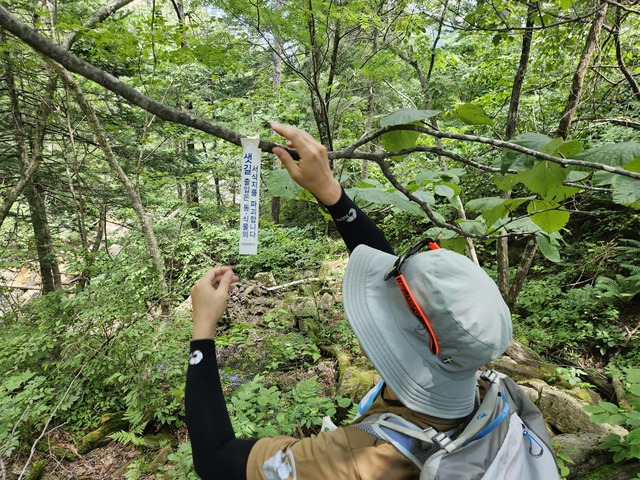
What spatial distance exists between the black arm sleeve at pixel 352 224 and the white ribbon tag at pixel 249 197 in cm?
32

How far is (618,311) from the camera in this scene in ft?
17.8

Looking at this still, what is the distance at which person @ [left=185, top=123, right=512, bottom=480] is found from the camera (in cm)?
80

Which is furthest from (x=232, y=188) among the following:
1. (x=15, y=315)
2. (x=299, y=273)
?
(x=15, y=315)

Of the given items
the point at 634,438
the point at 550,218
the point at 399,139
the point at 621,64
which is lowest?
the point at 634,438

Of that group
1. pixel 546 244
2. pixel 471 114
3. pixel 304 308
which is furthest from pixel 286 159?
pixel 304 308

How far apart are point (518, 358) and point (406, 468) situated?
14.7 ft

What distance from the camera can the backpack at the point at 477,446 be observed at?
0.76 metres

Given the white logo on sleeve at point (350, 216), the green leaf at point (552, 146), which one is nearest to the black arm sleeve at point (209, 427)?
the white logo on sleeve at point (350, 216)

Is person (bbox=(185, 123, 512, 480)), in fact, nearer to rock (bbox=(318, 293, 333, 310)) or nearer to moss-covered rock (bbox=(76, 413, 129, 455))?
moss-covered rock (bbox=(76, 413, 129, 455))

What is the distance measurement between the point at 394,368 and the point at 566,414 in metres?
3.54

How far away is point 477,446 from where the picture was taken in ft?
2.70

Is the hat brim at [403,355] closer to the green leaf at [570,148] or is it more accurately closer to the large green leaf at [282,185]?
the large green leaf at [282,185]

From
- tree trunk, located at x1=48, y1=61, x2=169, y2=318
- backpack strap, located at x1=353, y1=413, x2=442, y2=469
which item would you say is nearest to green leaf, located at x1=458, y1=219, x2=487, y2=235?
backpack strap, located at x1=353, y1=413, x2=442, y2=469

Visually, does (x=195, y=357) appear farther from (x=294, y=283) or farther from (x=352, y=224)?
(x=294, y=283)
